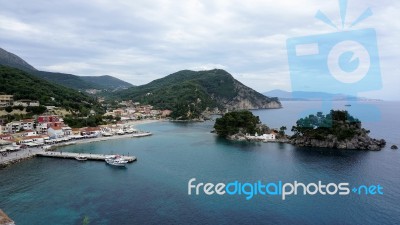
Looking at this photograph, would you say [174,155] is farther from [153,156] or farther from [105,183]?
[105,183]

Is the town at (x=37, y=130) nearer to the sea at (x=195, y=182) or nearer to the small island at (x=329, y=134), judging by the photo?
the sea at (x=195, y=182)

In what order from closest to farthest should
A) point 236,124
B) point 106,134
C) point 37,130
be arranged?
1. point 37,130
2. point 106,134
3. point 236,124

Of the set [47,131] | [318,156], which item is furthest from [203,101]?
[318,156]

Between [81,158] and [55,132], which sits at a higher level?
[55,132]

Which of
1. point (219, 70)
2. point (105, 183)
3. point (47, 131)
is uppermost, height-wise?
point (219, 70)

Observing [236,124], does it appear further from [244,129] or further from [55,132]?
[55,132]

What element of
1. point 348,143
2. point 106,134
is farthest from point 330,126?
point 106,134

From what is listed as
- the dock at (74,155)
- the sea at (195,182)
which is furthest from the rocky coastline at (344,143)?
the dock at (74,155)

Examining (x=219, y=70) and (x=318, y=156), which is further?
(x=219, y=70)
